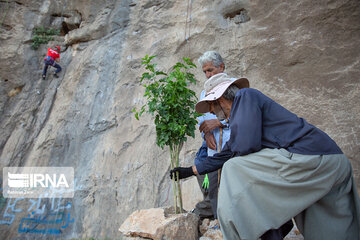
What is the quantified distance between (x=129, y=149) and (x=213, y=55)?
2814 mm

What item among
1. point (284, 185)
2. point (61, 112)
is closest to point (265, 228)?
point (284, 185)

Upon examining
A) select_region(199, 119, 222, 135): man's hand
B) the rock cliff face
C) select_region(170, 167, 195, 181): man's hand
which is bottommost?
select_region(170, 167, 195, 181): man's hand

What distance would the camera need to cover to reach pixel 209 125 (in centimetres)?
259

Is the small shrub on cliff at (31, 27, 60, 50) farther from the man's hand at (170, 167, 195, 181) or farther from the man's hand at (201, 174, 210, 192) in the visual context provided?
the man's hand at (170, 167, 195, 181)

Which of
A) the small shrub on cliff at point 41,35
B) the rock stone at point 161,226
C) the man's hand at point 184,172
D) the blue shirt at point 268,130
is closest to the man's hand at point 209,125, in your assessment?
the man's hand at point 184,172

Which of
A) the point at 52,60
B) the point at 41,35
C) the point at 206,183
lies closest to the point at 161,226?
the point at 206,183

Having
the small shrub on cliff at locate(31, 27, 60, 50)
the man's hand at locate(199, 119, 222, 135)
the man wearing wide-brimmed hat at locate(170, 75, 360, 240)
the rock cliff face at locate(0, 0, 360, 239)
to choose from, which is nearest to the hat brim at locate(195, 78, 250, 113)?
the man wearing wide-brimmed hat at locate(170, 75, 360, 240)

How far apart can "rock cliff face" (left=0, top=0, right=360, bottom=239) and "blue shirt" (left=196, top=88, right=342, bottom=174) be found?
2.77 metres

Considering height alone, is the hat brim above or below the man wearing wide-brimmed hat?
above

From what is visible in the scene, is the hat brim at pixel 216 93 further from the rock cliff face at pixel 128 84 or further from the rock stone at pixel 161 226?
the rock cliff face at pixel 128 84

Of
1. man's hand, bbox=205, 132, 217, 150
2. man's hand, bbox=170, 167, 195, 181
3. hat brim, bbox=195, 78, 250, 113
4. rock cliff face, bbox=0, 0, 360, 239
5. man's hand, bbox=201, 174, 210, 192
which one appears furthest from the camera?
rock cliff face, bbox=0, 0, 360, 239

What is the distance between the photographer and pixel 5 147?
633cm

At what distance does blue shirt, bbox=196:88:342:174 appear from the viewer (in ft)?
5.10

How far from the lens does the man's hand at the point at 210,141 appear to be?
2.53 m
